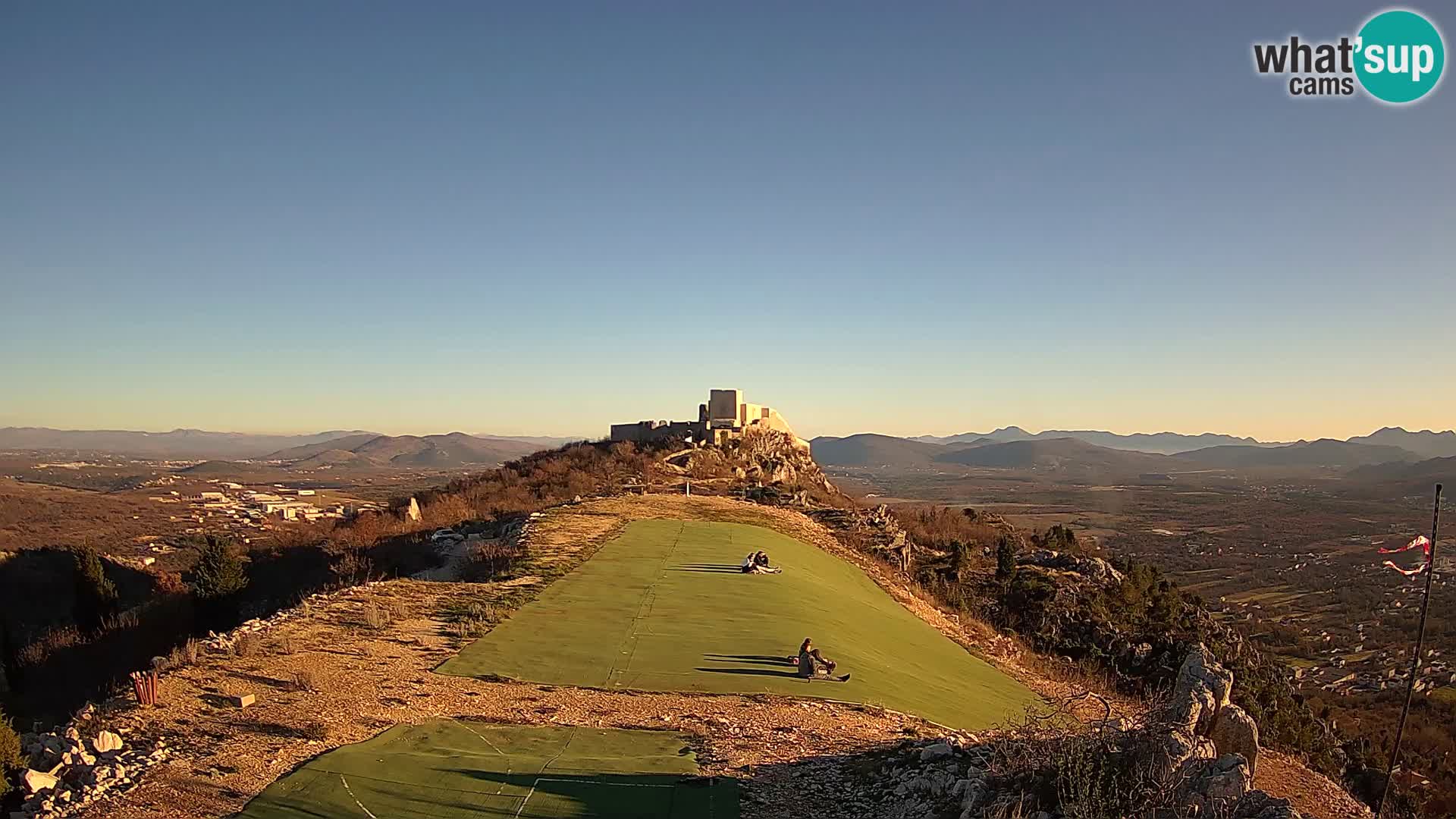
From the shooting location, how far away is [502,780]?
8312 millimetres

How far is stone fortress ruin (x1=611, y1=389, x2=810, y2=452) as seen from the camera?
4991 centimetres

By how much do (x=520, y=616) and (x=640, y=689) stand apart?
14.5 feet

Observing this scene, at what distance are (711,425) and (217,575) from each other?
34020mm

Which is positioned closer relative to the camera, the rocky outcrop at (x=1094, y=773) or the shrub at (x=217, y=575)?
the rocky outcrop at (x=1094, y=773)

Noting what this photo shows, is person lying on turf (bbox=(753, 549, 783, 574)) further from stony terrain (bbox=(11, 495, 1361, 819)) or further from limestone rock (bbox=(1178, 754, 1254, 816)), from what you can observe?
limestone rock (bbox=(1178, 754, 1254, 816))

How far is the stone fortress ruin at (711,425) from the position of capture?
49.9m

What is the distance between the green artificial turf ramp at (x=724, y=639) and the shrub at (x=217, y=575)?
793cm

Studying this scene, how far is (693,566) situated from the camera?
65.7 ft

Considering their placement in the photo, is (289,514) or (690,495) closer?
(690,495)

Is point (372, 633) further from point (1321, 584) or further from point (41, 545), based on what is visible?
point (1321, 584)

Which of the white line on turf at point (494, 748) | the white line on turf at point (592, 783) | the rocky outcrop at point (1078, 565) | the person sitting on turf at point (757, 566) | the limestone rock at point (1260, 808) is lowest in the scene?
the rocky outcrop at point (1078, 565)

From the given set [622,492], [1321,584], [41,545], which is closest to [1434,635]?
[1321,584]

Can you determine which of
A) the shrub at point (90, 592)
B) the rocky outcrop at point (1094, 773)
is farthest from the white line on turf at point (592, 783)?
the shrub at point (90, 592)

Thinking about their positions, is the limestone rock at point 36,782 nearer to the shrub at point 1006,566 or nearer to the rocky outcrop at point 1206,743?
the rocky outcrop at point 1206,743
